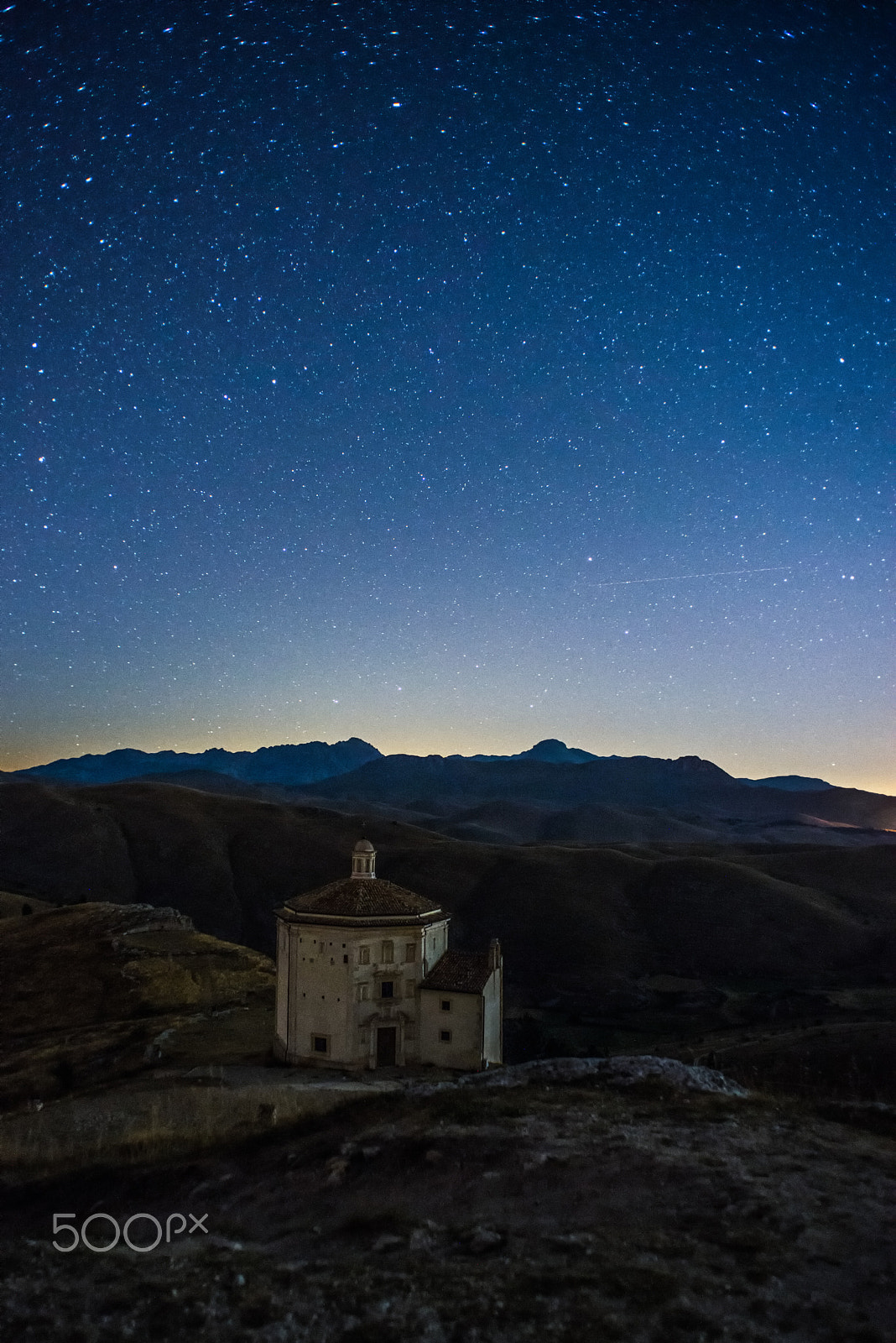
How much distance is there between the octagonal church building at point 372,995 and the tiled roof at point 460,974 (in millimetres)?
60

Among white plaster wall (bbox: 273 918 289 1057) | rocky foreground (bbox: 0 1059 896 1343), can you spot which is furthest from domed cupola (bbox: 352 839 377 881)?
rocky foreground (bbox: 0 1059 896 1343)

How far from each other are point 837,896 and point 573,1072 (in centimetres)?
10249

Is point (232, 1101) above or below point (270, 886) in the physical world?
above

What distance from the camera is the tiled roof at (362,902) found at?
122 ft

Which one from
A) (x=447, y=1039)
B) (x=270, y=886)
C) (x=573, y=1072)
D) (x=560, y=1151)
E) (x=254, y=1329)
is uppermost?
(x=254, y=1329)

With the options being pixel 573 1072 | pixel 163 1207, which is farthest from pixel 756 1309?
pixel 573 1072

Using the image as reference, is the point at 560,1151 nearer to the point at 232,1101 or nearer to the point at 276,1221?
the point at 276,1221

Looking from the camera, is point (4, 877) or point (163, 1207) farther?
point (4, 877)

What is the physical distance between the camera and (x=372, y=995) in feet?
120

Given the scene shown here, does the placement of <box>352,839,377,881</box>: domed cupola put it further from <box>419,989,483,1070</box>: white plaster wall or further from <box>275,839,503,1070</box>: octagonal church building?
<box>419,989,483,1070</box>: white plaster wall

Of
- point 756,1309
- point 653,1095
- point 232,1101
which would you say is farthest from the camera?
point 232,1101

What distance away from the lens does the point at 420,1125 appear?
867 inches

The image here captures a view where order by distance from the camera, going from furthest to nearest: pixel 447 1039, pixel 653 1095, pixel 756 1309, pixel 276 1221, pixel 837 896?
pixel 837 896
pixel 447 1039
pixel 653 1095
pixel 276 1221
pixel 756 1309

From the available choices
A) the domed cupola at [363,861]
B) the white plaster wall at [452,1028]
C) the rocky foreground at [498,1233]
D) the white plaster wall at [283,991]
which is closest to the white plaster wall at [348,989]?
the white plaster wall at [283,991]
